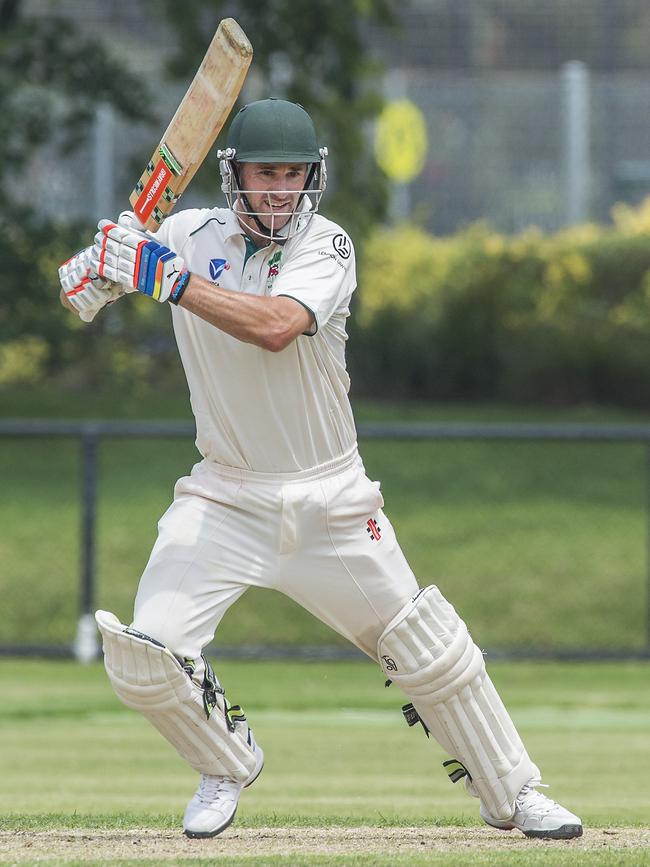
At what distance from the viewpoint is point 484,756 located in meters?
4.89

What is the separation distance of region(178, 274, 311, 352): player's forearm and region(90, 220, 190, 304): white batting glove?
4 cm

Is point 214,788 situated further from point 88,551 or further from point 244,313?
point 88,551

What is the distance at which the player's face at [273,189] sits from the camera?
15.7 feet

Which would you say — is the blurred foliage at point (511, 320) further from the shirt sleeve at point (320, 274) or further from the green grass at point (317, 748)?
the shirt sleeve at point (320, 274)

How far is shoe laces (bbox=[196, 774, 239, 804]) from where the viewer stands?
493cm

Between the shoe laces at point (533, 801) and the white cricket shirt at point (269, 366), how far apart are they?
109 cm

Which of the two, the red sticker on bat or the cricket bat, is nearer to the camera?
the cricket bat

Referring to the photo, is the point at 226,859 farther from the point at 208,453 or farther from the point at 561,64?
the point at 561,64

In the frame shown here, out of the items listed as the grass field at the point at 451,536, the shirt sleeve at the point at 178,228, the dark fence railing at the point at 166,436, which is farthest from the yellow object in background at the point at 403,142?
the shirt sleeve at the point at 178,228

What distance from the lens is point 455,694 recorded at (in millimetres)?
4840

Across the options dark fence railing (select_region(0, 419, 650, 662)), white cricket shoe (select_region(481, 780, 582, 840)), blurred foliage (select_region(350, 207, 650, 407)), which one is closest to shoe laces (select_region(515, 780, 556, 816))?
white cricket shoe (select_region(481, 780, 582, 840))

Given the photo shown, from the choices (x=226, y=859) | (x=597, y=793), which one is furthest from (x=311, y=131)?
(x=597, y=793)

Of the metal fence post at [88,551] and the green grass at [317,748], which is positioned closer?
the green grass at [317,748]

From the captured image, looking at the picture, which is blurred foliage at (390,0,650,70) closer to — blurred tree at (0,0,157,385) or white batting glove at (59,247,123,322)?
blurred tree at (0,0,157,385)
